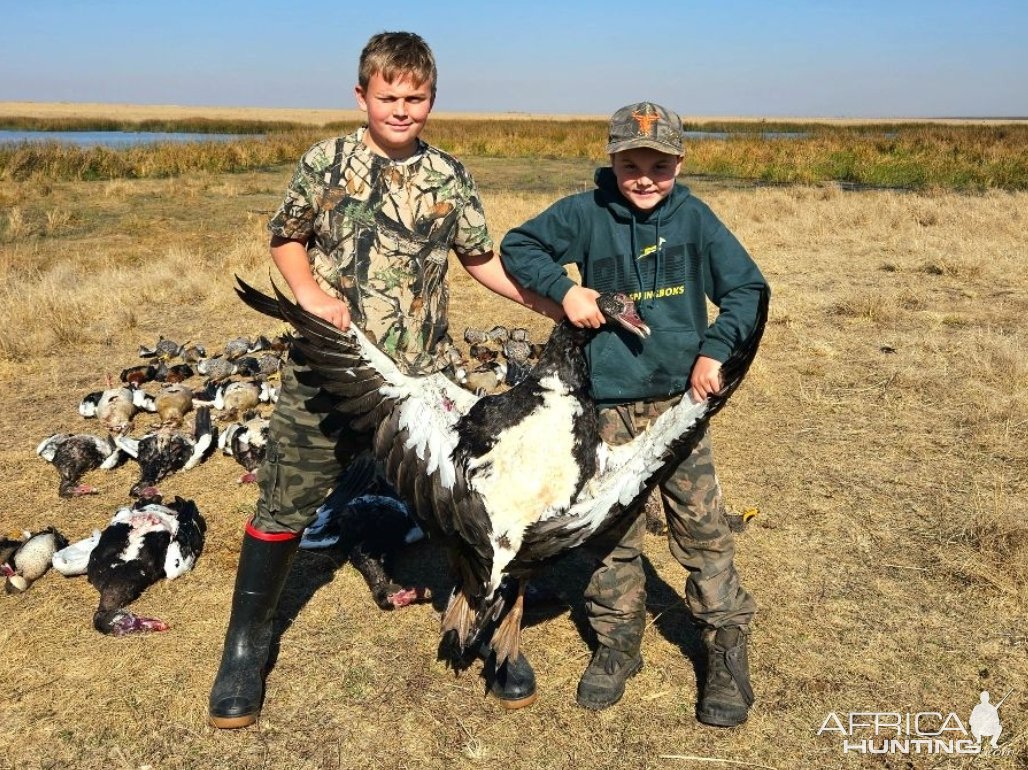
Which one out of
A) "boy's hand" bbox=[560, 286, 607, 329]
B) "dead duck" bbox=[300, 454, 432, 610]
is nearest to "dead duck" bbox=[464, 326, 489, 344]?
"dead duck" bbox=[300, 454, 432, 610]

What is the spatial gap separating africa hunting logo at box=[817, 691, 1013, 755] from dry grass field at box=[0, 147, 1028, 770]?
1.7 inches

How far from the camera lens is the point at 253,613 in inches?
161

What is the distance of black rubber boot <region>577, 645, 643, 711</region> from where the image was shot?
4074mm

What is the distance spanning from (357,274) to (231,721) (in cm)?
216

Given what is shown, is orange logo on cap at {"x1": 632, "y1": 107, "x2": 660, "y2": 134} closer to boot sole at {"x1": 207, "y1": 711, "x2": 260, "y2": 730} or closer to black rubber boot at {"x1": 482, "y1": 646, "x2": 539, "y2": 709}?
black rubber boot at {"x1": 482, "y1": 646, "x2": 539, "y2": 709}

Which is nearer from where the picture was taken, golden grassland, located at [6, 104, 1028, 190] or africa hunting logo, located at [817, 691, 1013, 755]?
africa hunting logo, located at [817, 691, 1013, 755]

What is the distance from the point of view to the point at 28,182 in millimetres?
24062

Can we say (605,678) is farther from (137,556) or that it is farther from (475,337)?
(475,337)

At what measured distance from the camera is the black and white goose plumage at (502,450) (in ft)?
11.9

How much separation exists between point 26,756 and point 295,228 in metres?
2.65

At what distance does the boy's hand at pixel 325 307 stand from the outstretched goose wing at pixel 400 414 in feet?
0.10

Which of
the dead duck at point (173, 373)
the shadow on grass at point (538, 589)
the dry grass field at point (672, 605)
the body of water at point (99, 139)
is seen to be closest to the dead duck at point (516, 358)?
the dry grass field at point (672, 605)

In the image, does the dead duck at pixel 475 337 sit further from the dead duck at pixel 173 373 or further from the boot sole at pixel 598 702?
the boot sole at pixel 598 702

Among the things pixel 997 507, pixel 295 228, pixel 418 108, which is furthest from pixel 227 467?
pixel 997 507
